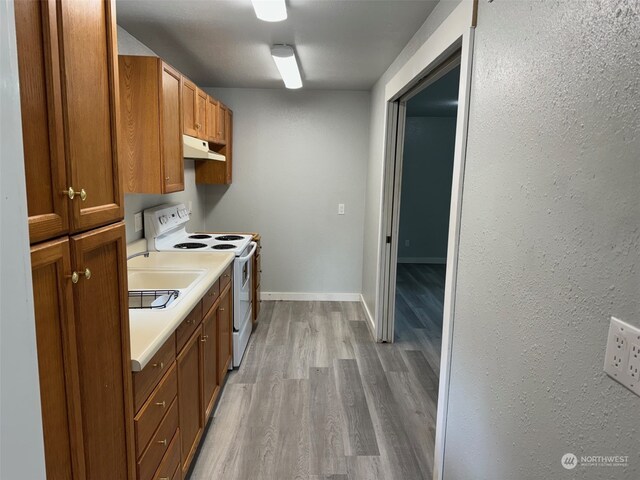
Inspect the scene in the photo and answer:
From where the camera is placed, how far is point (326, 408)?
2650 millimetres

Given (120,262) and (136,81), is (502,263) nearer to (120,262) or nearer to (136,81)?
(120,262)

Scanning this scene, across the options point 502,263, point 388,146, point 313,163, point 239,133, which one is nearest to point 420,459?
point 502,263

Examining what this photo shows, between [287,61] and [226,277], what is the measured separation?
1605 mm

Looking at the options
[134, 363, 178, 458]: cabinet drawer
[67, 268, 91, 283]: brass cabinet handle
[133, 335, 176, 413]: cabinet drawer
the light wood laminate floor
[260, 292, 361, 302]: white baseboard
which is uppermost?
[67, 268, 91, 283]: brass cabinet handle

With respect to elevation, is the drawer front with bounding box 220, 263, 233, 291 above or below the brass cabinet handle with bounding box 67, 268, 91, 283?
below

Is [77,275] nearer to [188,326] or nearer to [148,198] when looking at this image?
[188,326]

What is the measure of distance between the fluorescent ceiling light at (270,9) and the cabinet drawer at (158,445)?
1.82 metres

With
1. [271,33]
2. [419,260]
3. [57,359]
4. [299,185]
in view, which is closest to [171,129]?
[271,33]

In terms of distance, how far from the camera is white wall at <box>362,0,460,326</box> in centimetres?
357

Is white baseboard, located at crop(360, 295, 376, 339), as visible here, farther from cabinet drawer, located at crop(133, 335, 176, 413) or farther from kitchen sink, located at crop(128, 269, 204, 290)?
cabinet drawer, located at crop(133, 335, 176, 413)

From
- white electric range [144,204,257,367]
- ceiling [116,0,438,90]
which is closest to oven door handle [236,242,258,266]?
white electric range [144,204,257,367]

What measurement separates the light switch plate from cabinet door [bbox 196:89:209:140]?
3.06 metres

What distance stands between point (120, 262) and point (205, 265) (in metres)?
1.35

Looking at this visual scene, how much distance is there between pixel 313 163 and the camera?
4.62 metres
